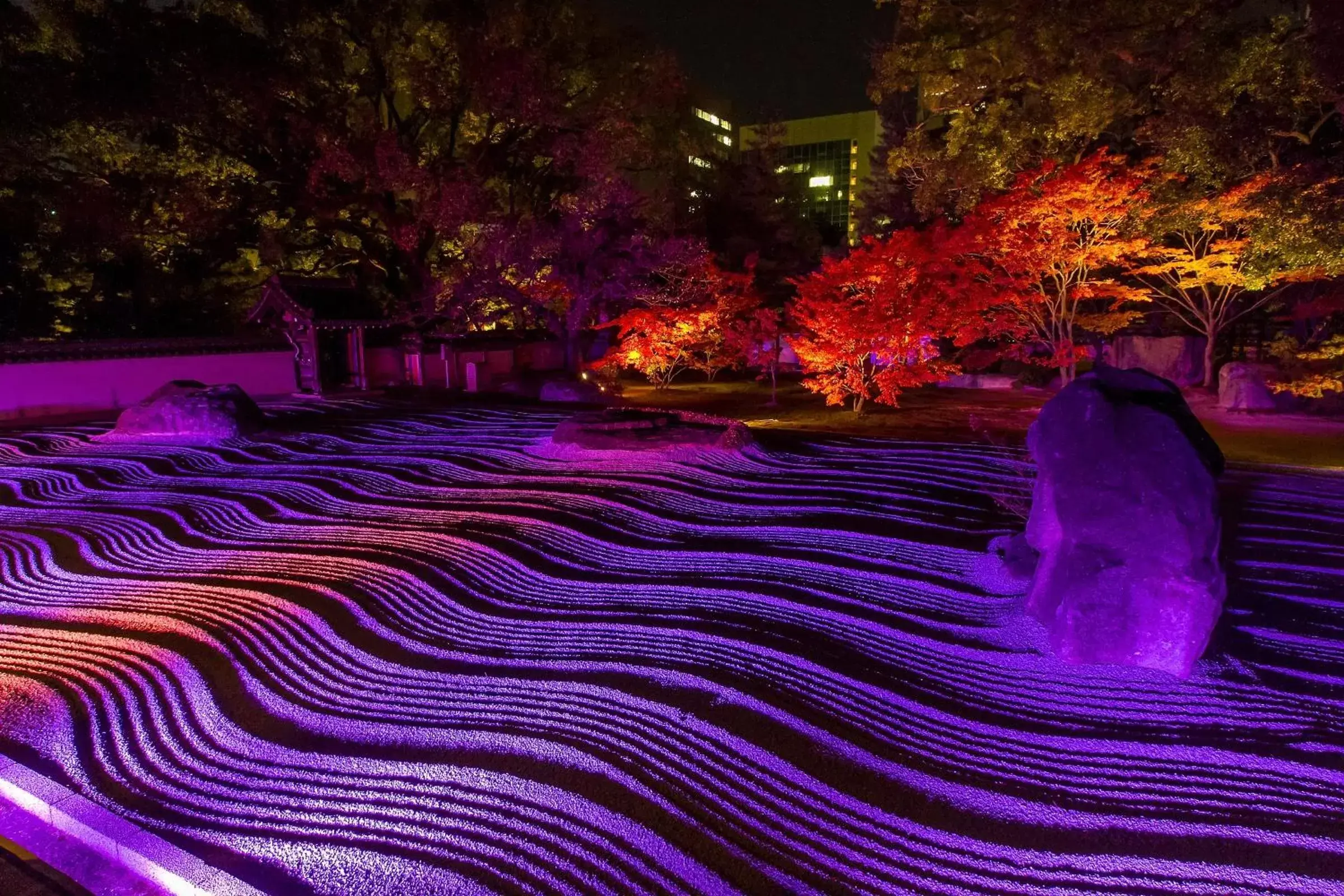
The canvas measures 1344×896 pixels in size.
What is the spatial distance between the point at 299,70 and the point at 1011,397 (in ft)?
52.3

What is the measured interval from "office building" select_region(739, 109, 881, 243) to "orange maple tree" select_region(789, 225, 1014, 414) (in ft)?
125

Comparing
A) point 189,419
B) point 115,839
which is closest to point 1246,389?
point 115,839

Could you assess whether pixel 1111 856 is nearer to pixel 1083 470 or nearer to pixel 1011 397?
pixel 1083 470

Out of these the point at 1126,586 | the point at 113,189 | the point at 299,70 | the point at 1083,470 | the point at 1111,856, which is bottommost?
the point at 1111,856

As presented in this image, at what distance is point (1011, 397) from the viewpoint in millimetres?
17031

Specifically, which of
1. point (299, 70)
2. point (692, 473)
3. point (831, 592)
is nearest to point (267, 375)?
point (299, 70)

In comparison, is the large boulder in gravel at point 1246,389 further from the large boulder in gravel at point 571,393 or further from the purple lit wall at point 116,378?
the purple lit wall at point 116,378

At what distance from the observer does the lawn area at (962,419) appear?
11.0 metres

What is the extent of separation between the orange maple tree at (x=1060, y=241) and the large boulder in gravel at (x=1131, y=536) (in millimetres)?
8505

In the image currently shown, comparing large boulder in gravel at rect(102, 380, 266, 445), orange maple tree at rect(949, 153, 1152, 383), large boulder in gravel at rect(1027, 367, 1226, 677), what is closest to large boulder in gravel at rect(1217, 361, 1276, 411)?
orange maple tree at rect(949, 153, 1152, 383)

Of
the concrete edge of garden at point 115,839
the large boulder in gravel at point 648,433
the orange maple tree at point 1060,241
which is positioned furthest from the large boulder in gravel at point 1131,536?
the orange maple tree at point 1060,241

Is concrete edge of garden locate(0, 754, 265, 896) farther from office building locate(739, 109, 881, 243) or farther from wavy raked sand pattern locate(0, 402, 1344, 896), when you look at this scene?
office building locate(739, 109, 881, 243)

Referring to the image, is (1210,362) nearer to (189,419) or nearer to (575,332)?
(575,332)

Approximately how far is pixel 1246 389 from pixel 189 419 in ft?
58.5
